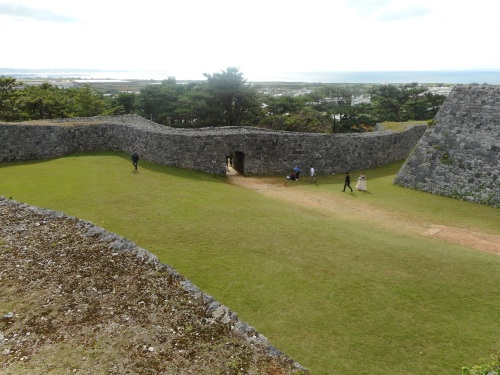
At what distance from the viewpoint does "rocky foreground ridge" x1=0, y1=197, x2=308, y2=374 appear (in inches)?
187

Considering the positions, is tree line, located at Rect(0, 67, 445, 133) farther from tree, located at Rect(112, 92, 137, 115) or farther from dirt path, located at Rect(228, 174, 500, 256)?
dirt path, located at Rect(228, 174, 500, 256)

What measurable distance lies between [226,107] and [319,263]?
30.2 metres

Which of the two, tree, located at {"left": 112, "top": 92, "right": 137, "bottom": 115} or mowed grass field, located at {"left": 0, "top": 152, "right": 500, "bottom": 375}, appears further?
tree, located at {"left": 112, "top": 92, "right": 137, "bottom": 115}

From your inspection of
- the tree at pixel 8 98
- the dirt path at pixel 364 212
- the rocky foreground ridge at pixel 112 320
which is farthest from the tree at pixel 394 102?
the rocky foreground ridge at pixel 112 320

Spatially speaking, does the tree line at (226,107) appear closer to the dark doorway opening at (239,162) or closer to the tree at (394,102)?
the tree at (394,102)

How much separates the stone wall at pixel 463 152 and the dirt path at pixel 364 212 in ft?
14.0

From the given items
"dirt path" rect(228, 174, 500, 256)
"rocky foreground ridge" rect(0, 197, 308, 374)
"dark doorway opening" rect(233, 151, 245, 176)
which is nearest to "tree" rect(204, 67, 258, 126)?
"dark doorway opening" rect(233, 151, 245, 176)

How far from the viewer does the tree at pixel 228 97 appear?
36250 millimetres

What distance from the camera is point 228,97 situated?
36.8 metres

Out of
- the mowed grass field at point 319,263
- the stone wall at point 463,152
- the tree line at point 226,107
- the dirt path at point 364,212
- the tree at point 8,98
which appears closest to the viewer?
the mowed grass field at point 319,263

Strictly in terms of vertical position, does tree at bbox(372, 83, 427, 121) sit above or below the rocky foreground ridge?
above

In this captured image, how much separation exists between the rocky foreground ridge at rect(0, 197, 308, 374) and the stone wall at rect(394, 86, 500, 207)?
16.2 metres

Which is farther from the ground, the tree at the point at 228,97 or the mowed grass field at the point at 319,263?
the tree at the point at 228,97

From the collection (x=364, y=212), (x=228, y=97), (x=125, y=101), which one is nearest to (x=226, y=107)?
(x=228, y=97)
